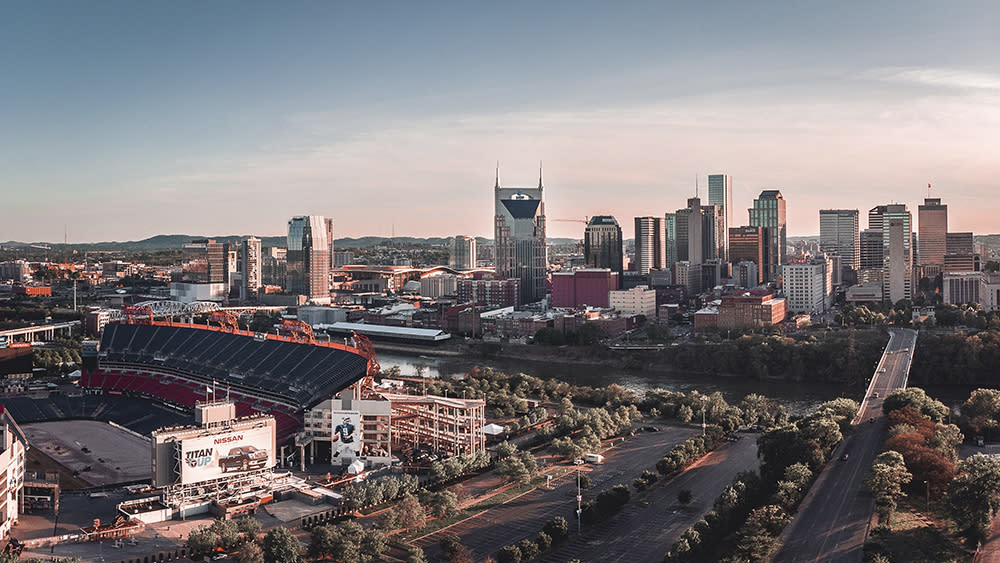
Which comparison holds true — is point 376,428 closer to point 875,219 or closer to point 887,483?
point 887,483

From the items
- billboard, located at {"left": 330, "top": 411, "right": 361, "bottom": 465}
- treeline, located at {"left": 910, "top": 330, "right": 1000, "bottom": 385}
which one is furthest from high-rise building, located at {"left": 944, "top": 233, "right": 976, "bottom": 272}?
billboard, located at {"left": 330, "top": 411, "right": 361, "bottom": 465}

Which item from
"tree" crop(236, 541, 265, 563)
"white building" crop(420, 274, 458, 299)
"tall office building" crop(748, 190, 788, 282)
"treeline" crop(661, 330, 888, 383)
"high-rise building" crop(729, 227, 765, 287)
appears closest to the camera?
"tree" crop(236, 541, 265, 563)

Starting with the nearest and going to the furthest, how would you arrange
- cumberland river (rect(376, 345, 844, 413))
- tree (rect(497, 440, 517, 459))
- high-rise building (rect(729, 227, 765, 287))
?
tree (rect(497, 440, 517, 459))
cumberland river (rect(376, 345, 844, 413))
high-rise building (rect(729, 227, 765, 287))

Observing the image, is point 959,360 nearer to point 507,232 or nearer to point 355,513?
point 355,513

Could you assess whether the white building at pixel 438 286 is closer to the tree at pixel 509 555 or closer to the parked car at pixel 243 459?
the parked car at pixel 243 459

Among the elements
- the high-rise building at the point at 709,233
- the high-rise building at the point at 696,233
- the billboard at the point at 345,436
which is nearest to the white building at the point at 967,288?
the high-rise building at the point at 696,233

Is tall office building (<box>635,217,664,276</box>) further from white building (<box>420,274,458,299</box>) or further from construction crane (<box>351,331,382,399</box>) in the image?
construction crane (<box>351,331,382,399</box>)

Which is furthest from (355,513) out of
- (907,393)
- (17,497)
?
(907,393)

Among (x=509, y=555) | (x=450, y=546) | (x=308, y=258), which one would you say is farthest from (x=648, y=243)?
(x=509, y=555)
